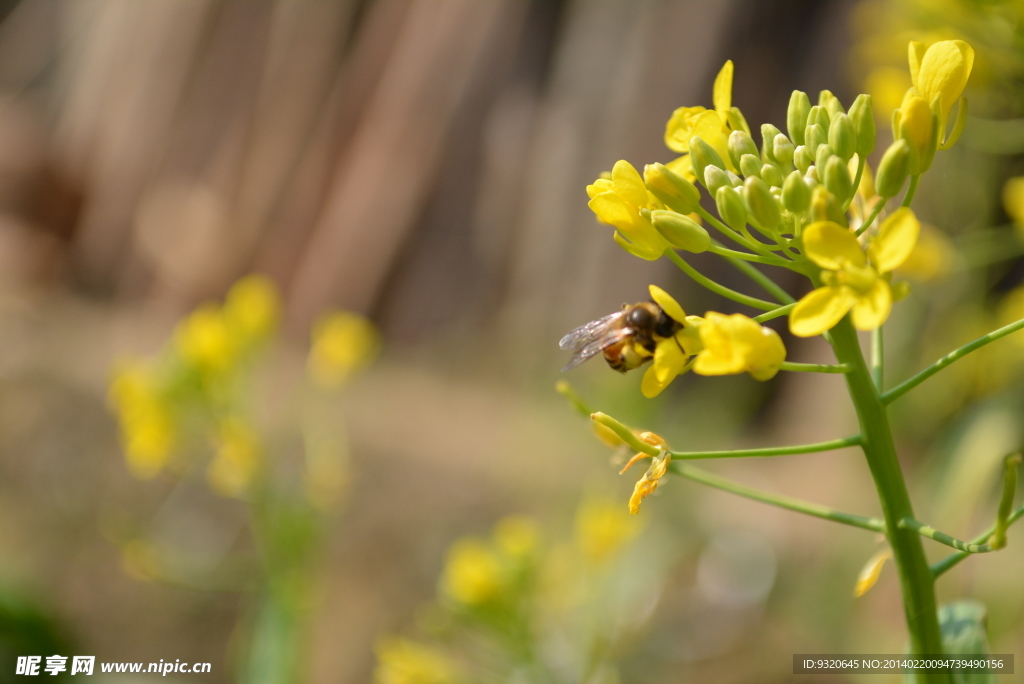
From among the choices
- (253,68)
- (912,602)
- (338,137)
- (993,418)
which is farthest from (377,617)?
(253,68)

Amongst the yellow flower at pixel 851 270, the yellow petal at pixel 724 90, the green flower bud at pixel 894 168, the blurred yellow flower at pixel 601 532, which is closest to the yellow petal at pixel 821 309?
the yellow flower at pixel 851 270

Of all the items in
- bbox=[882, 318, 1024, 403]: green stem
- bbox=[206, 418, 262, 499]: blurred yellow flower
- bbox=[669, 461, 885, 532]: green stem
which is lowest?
bbox=[669, 461, 885, 532]: green stem

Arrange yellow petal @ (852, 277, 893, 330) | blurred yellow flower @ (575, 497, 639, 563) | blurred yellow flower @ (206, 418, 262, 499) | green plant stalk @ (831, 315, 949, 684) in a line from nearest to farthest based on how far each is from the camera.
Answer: yellow petal @ (852, 277, 893, 330) < green plant stalk @ (831, 315, 949, 684) < blurred yellow flower @ (575, 497, 639, 563) < blurred yellow flower @ (206, 418, 262, 499)

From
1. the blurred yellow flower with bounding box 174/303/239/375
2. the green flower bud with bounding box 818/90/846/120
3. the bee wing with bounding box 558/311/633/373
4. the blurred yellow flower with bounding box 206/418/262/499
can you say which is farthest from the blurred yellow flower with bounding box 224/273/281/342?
the green flower bud with bounding box 818/90/846/120

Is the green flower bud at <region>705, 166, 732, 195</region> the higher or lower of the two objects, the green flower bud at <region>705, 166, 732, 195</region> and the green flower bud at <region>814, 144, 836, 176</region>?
the higher

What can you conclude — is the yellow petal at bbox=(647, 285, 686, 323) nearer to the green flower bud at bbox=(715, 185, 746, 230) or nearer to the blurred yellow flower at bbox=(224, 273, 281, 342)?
the green flower bud at bbox=(715, 185, 746, 230)
